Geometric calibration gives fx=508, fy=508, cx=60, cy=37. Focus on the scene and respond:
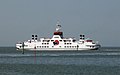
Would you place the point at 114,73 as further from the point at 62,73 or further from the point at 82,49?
the point at 82,49

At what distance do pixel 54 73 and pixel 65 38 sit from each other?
116m

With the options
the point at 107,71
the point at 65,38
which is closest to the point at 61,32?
the point at 65,38

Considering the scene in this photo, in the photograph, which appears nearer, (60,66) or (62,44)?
(60,66)

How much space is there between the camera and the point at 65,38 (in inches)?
7180

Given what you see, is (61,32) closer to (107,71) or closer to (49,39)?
(49,39)

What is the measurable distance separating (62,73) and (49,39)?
4548 inches

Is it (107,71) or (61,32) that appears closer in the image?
(107,71)

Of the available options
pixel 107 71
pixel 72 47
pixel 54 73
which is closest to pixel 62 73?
→ pixel 54 73

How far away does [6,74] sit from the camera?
6419 cm

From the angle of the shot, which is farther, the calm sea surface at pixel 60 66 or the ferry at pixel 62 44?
the ferry at pixel 62 44

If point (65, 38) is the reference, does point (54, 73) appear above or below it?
below

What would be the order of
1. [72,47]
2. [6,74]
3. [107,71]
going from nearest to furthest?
[6,74] < [107,71] < [72,47]

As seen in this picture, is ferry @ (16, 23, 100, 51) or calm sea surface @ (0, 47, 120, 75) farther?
ferry @ (16, 23, 100, 51)

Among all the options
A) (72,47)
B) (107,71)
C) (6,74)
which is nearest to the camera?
(6,74)
